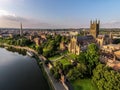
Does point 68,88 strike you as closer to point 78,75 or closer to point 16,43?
point 78,75

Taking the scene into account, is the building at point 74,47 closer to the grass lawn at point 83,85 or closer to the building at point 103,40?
the building at point 103,40

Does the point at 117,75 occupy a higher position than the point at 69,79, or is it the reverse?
the point at 117,75

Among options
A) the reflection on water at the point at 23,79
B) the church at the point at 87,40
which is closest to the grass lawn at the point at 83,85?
the reflection on water at the point at 23,79

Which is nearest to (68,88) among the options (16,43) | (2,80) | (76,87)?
(76,87)

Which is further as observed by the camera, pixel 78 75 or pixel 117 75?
pixel 78 75

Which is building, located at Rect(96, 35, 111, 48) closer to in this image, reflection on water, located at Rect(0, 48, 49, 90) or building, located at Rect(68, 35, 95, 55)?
building, located at Rect(68, 35, 95, 55)

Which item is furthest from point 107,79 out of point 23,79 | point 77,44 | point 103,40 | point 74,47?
point 103,40

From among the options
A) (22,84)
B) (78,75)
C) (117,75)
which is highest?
(117,75)

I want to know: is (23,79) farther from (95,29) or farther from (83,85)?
(95,29)

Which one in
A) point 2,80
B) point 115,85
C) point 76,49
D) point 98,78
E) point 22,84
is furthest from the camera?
point 76,49
